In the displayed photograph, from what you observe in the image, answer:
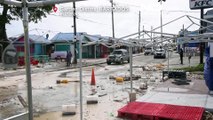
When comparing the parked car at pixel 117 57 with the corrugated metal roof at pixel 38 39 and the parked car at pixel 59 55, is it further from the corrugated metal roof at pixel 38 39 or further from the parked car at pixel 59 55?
the corrugated metal roof at pixel 38 39

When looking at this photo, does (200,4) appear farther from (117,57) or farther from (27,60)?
(27,60)

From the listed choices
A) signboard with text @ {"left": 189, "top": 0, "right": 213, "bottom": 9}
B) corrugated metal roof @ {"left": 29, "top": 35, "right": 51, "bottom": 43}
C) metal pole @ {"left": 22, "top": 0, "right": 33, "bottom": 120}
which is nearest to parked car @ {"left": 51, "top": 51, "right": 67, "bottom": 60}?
corrugated metal roof @ {"left": 29, "top": 35, "right": 51, "bottom": 43}

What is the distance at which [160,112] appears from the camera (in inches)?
356

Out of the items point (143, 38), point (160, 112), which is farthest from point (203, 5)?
point (160, 112)

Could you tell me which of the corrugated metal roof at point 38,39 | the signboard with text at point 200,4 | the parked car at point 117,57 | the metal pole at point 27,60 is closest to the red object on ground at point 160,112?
the metal pole at point 27,60

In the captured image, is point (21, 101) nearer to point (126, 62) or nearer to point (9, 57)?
point (9, 57)

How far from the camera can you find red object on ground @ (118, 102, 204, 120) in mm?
8617

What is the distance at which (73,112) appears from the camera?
974 centimetres

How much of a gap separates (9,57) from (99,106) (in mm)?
6080

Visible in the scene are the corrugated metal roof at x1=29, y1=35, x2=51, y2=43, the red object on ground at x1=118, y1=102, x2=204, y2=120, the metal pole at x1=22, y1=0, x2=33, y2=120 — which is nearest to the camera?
the metal pole at x1=22, y1=0, x2=33, y2=120

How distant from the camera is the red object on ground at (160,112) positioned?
339 inches

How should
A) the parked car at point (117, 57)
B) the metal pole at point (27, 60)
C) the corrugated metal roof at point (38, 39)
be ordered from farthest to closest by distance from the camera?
the corrugated metal roof at point (38, 39) < the parked car at point (117, 57) < the metal pole at point (27, 60)

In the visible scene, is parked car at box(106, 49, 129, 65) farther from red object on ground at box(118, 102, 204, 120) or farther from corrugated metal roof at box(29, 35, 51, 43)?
red object on ground at box(118, 102, 204, 120)

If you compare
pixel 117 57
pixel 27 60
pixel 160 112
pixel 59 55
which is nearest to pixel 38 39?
pixel 59 55
